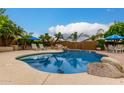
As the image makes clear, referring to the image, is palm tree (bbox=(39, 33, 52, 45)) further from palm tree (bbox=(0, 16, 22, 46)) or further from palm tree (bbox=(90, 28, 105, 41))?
palm tree (bbox=(90, 28, 105, 41))

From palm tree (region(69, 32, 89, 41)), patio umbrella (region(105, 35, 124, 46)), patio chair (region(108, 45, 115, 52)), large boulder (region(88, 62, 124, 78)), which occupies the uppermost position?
palm tree (region(69, 32, 89, 41))

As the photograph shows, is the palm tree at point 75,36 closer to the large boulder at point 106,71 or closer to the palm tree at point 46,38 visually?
the palm tree at point 46,38

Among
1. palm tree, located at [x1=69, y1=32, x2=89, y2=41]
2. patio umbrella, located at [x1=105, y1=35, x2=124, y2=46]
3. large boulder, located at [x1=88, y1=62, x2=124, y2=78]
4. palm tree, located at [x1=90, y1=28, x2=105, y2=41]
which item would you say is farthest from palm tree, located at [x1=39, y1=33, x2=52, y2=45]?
large boulder, located at [x1=88, y1=62, x2=124, y2=78]

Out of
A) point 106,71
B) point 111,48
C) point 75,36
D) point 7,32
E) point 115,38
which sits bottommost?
point 106,71

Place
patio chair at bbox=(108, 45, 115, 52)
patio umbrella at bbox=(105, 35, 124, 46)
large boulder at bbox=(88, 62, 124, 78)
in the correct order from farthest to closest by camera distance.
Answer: patio chair at bbox=(108, 45, 115, 52), patio umbrella at bbox=(105, 35, 124, 46), large boulder at bbox=(88, 62, 124, 78)

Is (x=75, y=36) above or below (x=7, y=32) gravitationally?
below

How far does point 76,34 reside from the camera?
329 inches

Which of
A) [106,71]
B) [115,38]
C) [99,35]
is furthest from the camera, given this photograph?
[99,35]

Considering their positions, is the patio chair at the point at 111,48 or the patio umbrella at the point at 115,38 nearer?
the patio umbrella at the point at 115,38

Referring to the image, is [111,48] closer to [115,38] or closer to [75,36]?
[115,38]

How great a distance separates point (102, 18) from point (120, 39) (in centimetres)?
114

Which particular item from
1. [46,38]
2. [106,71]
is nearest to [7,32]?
[46,38]

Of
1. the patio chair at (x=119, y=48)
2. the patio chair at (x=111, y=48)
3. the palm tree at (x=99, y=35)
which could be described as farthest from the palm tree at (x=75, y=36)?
the patio chair at (x=119, y=48)

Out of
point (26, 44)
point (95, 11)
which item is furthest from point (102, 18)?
point (26, 44)
